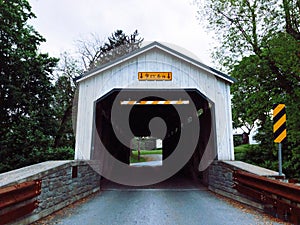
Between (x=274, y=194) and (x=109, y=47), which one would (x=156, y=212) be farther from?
(x=109, y=47)

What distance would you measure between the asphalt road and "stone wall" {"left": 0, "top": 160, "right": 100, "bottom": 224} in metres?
0.25

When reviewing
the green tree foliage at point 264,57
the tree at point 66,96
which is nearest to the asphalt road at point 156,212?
the green tree foliage at point 264,57

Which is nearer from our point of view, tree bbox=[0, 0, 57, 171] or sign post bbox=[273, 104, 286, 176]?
sign post bbox=[273, 104, 286, 176]

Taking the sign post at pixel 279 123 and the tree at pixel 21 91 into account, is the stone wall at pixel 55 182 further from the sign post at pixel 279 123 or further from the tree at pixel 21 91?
the tree at pixel 21 91

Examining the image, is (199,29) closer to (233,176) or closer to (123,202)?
(233,176)

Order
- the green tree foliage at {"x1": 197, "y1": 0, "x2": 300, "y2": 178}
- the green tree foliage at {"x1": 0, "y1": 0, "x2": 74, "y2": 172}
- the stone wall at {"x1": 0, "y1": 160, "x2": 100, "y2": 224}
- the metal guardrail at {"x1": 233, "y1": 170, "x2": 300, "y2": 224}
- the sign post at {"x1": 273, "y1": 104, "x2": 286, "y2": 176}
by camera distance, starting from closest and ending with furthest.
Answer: the metal guardrail at {"x1": 233, "y1": 170, "x2": 300, "y2": 224}, the stone wall at {"x1": 0, "y1": 160, "x2": 100, "y2": 224}, the sign post at {"x1": 273, "y1": 104, "x2": 286, "y2": 176}, the green tree foliage at {"x1": 197, "y1": 0, "x2": 300, "y2": 178}, the green tree foliage at {"x1": 0, "y1": 0, "x2": 74, "y2": 172}

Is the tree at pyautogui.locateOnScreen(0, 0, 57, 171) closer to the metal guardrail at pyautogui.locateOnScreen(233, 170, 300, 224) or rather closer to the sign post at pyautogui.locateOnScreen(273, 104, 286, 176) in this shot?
the metal guardrail at pyautogui.locateOnScreen(233, 170, 300, 224)

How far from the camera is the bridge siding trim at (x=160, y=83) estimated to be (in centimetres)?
643

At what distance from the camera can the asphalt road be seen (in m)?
3.57

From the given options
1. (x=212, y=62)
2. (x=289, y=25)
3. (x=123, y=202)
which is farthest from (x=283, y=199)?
(x=212, y=62)

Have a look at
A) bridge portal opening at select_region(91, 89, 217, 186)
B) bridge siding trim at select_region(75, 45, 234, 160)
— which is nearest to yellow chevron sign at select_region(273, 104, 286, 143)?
bridge siding trim at select_region(75, 45, 234, 160)

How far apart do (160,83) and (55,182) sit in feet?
12.6

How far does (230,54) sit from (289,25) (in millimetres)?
2482

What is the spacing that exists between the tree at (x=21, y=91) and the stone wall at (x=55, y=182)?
6064 mm
